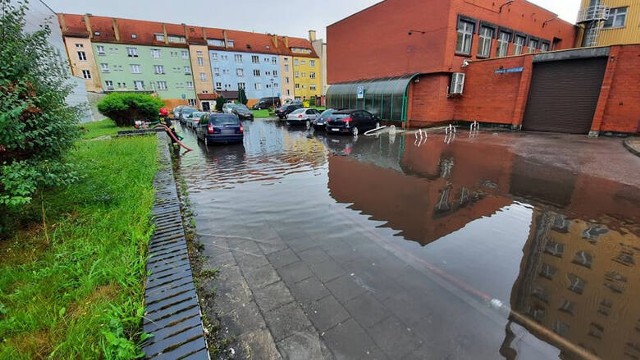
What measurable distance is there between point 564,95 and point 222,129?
18.9 meters

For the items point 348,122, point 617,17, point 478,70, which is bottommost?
point 348,122

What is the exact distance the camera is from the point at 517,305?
2.99 m

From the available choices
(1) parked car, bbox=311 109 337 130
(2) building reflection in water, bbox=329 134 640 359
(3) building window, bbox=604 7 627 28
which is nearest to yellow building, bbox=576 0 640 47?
(3) building window, bbox=604 7 627 28

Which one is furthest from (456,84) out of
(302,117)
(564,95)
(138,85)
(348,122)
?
(138,85)

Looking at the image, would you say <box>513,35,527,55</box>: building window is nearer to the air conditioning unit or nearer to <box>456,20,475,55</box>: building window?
<box>456,20,475,55</box>: building window

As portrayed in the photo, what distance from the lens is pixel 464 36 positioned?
19500 mm

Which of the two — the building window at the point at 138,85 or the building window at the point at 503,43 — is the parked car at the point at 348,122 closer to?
the building window at the point at 503,43

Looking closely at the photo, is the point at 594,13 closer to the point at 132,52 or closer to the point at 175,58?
the point at 175,58

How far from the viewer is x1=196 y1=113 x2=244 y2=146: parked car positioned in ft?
45.8

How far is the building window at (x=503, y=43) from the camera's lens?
21.8 metres

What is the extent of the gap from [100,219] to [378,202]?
16.3 ft

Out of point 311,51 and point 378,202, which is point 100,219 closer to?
point 378,202

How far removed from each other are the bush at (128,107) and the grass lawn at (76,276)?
1765cm

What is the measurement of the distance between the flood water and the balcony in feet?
92.3
